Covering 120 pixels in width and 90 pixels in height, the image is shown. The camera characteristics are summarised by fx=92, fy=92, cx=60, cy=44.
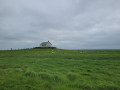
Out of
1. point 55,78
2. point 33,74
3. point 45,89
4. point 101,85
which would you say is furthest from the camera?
point 33,74

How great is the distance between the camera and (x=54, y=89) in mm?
5172

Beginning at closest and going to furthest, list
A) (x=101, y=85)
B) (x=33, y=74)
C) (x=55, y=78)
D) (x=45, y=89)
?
(x=45, y=89)
(x=101, y=85)
(x=55, y=78)
(x=33, y=74)

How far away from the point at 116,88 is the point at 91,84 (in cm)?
137

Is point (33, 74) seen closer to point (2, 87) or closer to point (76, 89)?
point (2, 87)

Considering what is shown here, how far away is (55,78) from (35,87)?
1.81 metres

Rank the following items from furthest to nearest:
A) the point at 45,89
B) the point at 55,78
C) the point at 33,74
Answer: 1. the point at 33,74
2. the point at 55,78
3. the point at 45,89

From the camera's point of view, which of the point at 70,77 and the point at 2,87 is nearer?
the point at 2,87

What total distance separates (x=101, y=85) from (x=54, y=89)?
9.39 feet

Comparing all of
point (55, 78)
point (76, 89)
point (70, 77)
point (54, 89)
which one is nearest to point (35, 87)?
point (54, 89)

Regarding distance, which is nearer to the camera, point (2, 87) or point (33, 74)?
point (2, 87)

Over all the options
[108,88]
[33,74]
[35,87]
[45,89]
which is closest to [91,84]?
[108,88]

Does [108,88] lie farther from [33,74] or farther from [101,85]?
[33,74]

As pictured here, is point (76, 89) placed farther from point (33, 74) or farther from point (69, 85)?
point (33, 74)

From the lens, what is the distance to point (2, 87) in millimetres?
5203
